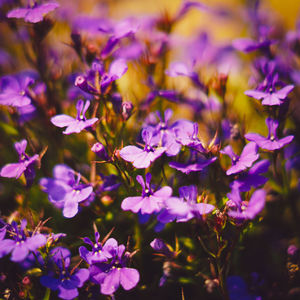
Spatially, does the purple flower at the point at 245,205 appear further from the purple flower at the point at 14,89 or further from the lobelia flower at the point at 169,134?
the purple flower at the point at 14,89

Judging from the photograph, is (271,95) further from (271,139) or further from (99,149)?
(99,149)

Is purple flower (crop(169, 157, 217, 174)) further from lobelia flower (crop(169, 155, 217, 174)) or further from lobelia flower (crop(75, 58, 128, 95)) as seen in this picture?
lobelia flower (crop(75, 58, 128, 95))

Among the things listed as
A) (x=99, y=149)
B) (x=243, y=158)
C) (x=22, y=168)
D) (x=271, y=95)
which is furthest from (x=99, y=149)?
(x=271, y=95)

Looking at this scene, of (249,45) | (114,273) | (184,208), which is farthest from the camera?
(249,45)

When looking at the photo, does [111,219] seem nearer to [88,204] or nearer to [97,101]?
[88,204]

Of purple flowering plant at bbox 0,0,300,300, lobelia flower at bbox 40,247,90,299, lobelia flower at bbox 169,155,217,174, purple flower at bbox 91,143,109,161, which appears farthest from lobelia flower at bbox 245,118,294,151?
lobelia flower at bbox 40,247,90,299
